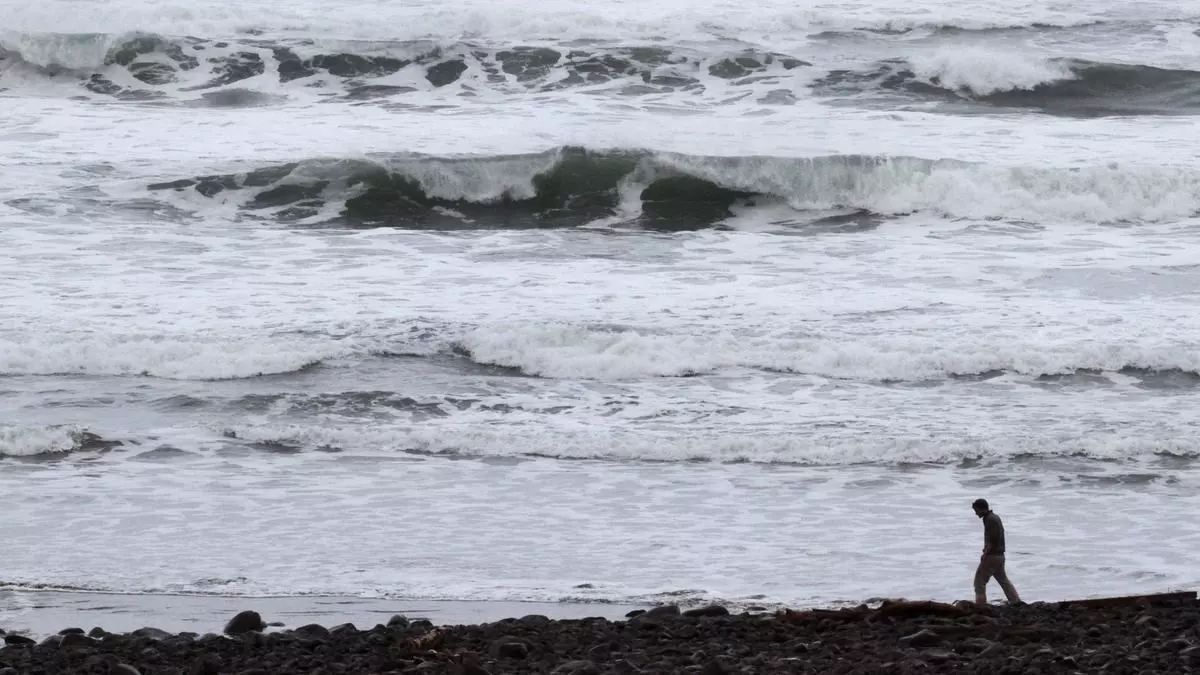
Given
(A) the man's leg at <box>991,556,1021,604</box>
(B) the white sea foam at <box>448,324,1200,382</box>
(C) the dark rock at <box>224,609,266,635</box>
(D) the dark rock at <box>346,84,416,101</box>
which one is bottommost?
(B) the white sea foam at <box>448,324,1200,382</box>

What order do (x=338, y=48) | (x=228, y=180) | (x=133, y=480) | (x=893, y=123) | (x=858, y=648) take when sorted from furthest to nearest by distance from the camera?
(x=338, y=48), (x=893, y=123), (x=228, y=180), (x=133, y=480), (x=858, y=648)

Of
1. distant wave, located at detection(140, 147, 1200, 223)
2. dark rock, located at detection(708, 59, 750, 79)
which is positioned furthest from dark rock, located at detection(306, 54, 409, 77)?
dark rock, located at detection(708, 59, 750, 79)

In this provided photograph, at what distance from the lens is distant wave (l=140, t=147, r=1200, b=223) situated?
19531 mm

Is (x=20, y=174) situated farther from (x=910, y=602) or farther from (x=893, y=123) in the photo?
(x=910, y=602)

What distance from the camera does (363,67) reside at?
25609mm

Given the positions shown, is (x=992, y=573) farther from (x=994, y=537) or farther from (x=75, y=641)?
(x=75, y=641)

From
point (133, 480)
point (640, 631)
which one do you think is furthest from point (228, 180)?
point (640, 631)

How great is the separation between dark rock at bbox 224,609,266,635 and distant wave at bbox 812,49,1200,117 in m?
19.0

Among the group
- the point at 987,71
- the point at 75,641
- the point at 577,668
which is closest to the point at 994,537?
the point at 577,668

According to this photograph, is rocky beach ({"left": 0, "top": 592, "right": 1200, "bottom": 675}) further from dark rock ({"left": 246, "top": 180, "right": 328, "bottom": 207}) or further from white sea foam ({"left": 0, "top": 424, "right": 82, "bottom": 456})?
dark rock ({"left": 246, "top": 180, "right": 328, "bottom": 207})

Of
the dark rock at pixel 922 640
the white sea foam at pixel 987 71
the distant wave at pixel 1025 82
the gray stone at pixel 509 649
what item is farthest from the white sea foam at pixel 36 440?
the white sea foam at pixel 987 71

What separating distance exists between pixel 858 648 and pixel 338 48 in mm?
21069

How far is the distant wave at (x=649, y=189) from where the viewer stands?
19.5 m

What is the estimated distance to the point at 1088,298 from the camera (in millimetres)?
15234
